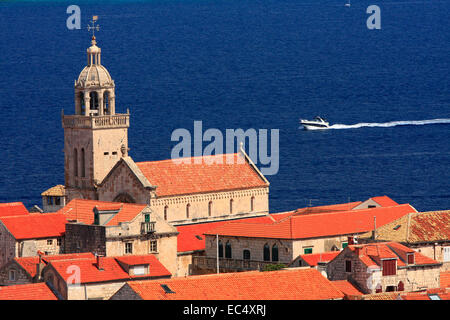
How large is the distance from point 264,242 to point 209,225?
10560 millimetres

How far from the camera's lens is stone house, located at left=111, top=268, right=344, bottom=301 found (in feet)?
197

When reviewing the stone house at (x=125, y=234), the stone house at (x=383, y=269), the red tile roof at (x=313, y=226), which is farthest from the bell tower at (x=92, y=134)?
the stone house at (x=383, y=269)

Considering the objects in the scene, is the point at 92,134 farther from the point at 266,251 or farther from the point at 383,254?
the point at 383,254

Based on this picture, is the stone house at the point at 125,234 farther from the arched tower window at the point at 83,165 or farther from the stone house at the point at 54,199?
the stone house at the point at 54,199

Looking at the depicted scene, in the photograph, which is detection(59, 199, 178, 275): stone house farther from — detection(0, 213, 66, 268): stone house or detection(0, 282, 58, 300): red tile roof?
detection(0, 282, 58, 300): red tile roof

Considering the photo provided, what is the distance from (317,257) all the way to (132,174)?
754 inches

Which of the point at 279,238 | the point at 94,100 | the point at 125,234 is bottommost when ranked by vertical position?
the point at 279,238

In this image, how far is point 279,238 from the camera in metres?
87.1

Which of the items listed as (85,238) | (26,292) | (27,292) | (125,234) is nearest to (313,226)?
(125,234)

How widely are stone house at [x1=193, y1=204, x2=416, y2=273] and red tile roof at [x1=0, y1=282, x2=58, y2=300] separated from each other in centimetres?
1961

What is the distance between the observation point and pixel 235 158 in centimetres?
10344

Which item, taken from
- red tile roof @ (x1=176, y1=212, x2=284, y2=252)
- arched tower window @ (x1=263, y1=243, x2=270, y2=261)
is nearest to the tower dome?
red tile roof @ (x1=176, y1=212, x2=284, y2=252)

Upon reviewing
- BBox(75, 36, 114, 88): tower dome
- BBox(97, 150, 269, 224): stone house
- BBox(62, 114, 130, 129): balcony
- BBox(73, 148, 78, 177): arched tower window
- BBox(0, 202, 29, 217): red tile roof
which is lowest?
BBox(0, 202, 29, 217): red tile roof
